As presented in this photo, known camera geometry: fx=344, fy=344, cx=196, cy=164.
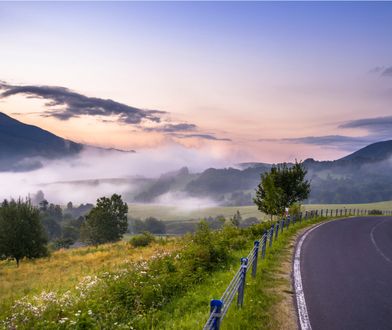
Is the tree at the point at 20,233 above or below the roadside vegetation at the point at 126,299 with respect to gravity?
below

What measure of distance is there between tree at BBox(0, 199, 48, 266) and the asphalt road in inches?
1359

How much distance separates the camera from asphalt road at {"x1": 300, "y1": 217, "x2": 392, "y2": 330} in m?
8.18

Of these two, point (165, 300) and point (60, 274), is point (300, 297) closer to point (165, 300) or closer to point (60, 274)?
point (165, 300)

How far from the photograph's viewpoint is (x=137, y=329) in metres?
7.84

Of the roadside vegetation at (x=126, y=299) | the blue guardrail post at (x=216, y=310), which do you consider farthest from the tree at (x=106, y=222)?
the blue guardrail post at (x=216, y=310)

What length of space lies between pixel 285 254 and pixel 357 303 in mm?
6570

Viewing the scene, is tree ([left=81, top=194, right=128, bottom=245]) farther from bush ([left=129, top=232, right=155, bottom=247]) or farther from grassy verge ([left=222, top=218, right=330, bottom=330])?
grassy verge ([left=222, top=218, right=330, bottom=330])

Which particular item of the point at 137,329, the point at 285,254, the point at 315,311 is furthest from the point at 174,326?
the point at 285,254

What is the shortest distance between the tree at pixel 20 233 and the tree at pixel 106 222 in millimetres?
36227

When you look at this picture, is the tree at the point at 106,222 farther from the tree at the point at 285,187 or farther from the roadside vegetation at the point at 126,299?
the roadside vegetation at the point at 126,299

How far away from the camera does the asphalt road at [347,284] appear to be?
8179 millimetres

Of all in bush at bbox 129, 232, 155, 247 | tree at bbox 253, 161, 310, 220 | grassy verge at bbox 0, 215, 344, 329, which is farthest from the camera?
tree at bbox 253, 161, 310, 220

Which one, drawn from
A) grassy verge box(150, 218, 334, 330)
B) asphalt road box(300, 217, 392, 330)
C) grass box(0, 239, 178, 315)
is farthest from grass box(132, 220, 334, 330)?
grass box(0, 239, 178, 315)

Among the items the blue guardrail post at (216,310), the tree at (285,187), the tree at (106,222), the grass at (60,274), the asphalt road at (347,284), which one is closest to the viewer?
the blue guardrail post at (216,310)
